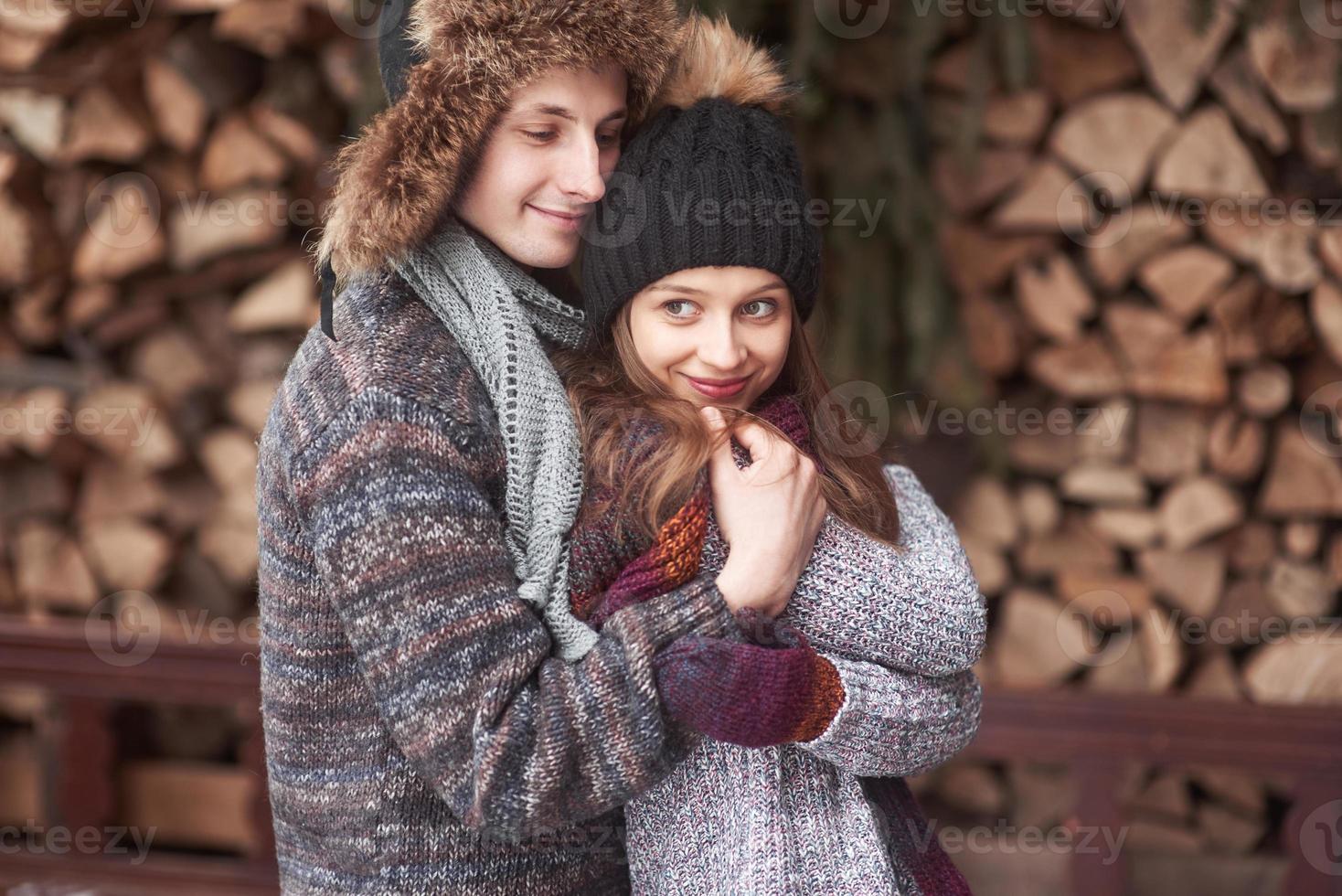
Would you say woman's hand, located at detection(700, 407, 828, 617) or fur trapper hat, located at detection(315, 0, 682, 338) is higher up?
fur trapper hat, located at detection(315, 0, 682, 338)

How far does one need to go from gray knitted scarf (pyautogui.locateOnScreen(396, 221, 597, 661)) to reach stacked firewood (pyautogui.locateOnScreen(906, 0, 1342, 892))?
1.45m

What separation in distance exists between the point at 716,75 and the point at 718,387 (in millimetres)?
376

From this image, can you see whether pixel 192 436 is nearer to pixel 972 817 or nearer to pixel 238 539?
pixel 238 539

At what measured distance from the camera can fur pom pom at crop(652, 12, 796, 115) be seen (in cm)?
150

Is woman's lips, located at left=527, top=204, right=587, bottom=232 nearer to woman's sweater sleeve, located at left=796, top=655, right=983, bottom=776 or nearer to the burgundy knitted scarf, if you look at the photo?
the burgundy knitted scarf

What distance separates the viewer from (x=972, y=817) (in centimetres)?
302

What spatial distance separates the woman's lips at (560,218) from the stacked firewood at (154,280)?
1335 millimetres

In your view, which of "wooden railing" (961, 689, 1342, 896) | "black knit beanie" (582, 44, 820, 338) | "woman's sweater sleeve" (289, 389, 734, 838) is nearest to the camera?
"woman's sweater sleeve" (289, 389, 734, 838)

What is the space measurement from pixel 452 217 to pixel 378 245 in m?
0.13

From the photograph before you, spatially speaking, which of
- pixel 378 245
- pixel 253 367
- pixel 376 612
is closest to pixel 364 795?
pixel 376 612

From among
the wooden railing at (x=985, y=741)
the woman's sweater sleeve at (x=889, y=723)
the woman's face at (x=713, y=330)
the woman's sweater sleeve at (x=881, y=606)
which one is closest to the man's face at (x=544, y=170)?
the woman's face at (x=713, y=330)

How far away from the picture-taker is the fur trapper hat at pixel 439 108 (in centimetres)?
131

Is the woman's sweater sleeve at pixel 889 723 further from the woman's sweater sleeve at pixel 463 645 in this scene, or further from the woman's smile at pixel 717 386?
the woman's smile at pixel 717 386

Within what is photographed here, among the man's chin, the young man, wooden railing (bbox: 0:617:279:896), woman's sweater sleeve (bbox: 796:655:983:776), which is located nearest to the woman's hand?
the young man
